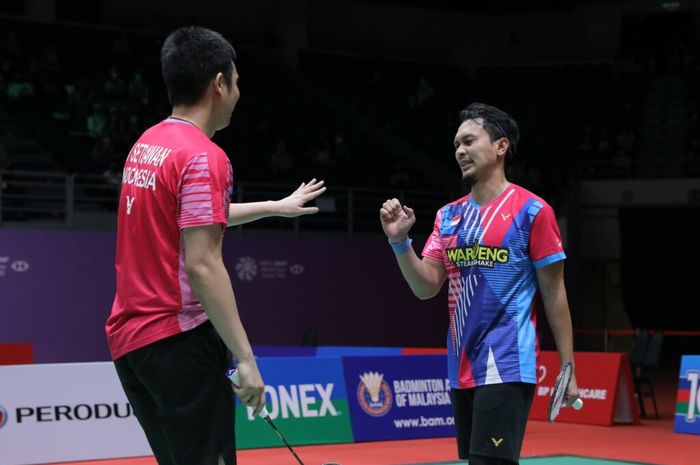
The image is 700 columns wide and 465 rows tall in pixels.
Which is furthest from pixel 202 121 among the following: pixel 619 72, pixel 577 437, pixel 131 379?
pixel 619 72

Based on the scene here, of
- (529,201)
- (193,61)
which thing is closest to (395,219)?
(529,201)

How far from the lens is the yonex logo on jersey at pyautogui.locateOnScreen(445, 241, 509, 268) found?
476cm

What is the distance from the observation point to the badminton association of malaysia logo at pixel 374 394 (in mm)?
11406

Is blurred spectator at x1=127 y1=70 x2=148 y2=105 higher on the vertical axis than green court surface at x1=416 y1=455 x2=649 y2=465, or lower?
higher

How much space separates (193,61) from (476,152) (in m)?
1.64

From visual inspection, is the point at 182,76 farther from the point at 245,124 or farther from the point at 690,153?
the point at 690,153

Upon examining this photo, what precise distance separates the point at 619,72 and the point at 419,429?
57.9 feet

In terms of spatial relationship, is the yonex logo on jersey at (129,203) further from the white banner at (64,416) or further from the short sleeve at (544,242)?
the white banner at (64,416)

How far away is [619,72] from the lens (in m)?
27.3

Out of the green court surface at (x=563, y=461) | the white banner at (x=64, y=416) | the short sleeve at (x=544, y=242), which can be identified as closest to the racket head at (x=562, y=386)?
the short sleeve at (x=544, y=242)

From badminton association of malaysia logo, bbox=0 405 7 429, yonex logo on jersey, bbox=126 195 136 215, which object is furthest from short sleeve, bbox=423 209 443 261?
badminton association of malaysia logo, bbox=0 405 7 429

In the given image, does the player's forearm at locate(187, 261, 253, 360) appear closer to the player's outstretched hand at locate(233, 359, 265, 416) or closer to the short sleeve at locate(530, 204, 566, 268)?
the player's outstretched hand at locate(233, 359, 265, 416)

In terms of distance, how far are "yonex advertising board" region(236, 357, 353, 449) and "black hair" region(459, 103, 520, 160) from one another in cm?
595

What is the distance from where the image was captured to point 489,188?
4.93 metres
